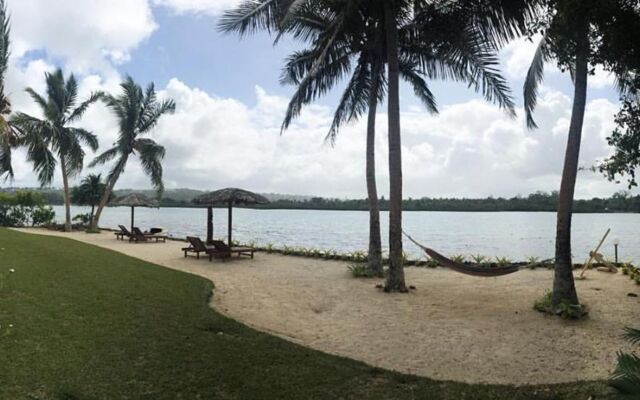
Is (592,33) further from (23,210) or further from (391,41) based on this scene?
(23,210)

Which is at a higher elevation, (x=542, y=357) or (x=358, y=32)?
(x=358, y=32)

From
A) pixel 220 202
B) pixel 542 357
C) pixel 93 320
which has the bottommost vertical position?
pixel 542 357

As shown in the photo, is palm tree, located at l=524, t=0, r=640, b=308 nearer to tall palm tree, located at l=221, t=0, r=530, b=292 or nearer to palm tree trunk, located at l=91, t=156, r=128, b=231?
tall palm tree, located at l=221, t=0, r=530, b=292

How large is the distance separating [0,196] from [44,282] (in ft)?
70.2

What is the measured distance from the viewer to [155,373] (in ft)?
Result: 13.5

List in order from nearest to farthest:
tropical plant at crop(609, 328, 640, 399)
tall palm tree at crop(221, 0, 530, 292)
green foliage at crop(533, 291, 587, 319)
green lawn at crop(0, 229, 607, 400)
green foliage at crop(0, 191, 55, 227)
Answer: tropical plant at crop(609, 328, 640, 399) → green lawn at crop(0, 229, 607, 400) → green foliage at crop(533, 291, 587, 319) → tall palm tree at crop(221, 0, 530, 292) → green foliage at crop(0, 191, 55, 227)

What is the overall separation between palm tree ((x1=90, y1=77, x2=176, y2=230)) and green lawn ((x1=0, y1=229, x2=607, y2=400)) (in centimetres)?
1880

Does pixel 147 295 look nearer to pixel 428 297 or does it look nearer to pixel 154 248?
pixel 428 297

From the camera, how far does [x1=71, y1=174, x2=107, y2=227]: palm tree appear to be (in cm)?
2581

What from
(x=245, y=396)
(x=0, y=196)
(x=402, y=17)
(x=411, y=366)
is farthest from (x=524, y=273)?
(x=0, y=196)

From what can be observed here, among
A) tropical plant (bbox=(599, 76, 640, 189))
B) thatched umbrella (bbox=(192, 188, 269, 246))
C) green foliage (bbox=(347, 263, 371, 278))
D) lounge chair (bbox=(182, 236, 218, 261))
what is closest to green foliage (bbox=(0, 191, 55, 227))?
thatched umbrella (bbox=(192, 188, 269, 246))

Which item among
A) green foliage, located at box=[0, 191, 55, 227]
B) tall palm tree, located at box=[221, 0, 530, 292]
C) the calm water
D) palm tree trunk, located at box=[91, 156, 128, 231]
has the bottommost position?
the calm water

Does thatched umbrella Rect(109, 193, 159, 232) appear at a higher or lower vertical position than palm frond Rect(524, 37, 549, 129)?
lower

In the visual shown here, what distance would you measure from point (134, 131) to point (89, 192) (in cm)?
438
